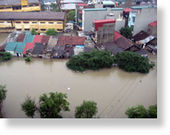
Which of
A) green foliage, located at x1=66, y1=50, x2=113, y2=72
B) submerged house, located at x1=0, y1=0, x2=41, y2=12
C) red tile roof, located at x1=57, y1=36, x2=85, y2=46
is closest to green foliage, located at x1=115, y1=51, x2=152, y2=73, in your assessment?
green foliage, located at x1=66, y1=50, x2=113, y2=72

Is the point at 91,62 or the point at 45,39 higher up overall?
the point at 45,39

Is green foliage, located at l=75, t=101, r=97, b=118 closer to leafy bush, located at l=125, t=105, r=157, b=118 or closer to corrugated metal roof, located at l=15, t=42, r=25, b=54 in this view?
leafy bush, located at l=125, t=105, r=157, b=118

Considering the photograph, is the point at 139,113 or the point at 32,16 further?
the point at 32,16

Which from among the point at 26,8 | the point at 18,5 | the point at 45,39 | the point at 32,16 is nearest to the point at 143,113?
the point at 45,39

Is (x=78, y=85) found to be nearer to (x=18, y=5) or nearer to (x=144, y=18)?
(x=144, y=18)

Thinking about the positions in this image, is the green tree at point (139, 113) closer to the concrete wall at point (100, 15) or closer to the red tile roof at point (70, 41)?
the red tile roof at point (70, 41)

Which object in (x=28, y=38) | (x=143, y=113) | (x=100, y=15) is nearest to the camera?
(x=143, y=113)

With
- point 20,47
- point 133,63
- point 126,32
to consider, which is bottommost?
point 133,63
